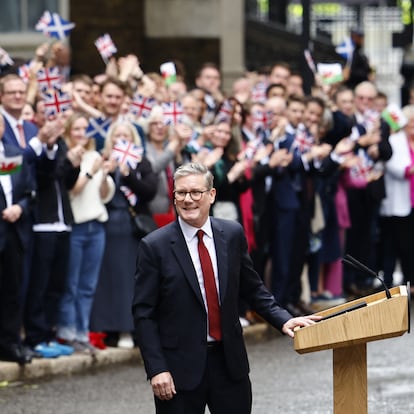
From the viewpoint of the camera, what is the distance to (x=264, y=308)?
7.75 metres

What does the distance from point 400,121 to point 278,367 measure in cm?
493

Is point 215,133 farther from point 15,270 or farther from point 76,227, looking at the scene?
point 15,270

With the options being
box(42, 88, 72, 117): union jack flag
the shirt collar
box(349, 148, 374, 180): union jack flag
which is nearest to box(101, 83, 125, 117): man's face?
box(42, 88, 72, 117): union jack flag

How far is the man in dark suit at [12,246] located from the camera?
11633 millimetres

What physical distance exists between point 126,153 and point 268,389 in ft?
7.99

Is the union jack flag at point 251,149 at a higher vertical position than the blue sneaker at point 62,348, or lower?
higher

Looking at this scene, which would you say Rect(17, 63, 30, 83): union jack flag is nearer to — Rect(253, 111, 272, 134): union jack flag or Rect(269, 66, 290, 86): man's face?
Rect(253, 111, 272, 134): union jack flag

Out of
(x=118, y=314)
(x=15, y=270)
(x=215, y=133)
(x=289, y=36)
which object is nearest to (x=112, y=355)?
(x=118, y=314)

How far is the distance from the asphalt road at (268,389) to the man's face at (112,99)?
2228 millimetres

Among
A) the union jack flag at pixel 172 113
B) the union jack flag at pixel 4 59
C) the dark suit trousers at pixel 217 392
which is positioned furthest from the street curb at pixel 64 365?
the dark suit trousers at pixel 217 392

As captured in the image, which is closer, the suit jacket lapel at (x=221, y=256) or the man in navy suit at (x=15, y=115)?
the suit jacket lapel at (x=221, y=256)

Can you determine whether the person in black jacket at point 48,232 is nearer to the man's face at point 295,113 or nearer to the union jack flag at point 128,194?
the union jack flag at point 128,194

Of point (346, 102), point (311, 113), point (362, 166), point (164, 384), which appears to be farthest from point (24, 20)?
point (164, 384)

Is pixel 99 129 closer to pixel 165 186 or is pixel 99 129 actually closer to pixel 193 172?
pixel 165 186
